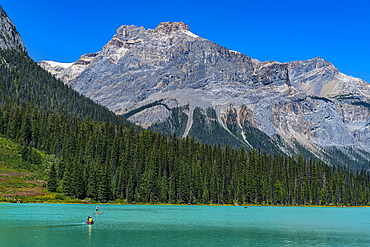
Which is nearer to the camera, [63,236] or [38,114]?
[63,236]

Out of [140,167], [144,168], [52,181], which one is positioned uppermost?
[140,167]

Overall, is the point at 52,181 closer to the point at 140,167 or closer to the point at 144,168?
the point at 140,167

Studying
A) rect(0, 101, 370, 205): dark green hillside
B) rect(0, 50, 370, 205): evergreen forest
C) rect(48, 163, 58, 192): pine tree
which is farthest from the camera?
rect(0, 101, 370, 205): dark green hillside

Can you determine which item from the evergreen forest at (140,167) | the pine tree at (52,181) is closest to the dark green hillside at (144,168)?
the evergreen forest at (140,167)

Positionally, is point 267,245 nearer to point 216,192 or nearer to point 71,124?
point 216,192

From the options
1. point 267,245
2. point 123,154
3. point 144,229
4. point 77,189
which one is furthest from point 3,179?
point 267,245

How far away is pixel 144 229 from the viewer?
6244cm

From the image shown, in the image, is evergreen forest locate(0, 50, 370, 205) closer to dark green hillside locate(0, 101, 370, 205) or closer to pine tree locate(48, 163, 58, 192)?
dark green hillside locate(0, 101, 370, 205)

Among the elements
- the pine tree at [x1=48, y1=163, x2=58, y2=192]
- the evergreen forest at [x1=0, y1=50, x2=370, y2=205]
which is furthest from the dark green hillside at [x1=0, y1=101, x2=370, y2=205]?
the pine tree at [x1=48, y1=163, x2=58, y2=192]

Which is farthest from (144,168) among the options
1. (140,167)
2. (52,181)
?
(52,181)

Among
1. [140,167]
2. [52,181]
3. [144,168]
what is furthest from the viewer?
[144,168]

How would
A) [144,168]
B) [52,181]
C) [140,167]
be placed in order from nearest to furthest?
1. [52,181]
2. [140,167]
3. [144,168]

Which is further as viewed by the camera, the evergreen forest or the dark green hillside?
the dark green hillside

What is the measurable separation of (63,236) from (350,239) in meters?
46.1
